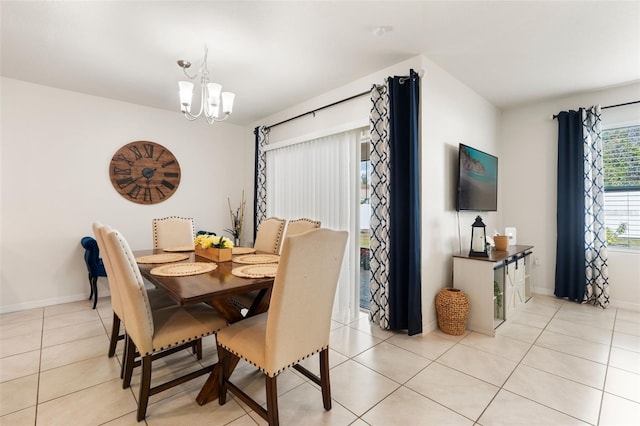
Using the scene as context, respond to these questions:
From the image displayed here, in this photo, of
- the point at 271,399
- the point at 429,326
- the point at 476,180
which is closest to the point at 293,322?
the point at 271,399

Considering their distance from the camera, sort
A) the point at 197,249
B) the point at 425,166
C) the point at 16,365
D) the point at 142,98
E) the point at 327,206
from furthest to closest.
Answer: the point at 142,98, the point at 327,206, the point at 425,166, the point at 197,249, the point at 16,365

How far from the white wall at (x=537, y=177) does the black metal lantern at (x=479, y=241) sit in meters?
1.70

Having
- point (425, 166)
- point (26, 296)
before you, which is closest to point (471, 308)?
point (425, 166)

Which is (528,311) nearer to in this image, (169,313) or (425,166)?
(425,166)

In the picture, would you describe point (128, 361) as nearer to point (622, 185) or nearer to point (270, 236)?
point (270, 236)

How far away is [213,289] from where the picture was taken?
5.23 ft

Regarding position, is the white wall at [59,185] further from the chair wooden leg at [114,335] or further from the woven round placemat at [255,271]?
the woven round placemat at [255,271]

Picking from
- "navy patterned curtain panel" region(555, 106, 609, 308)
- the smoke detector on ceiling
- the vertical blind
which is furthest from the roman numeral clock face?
"navy patterned curtain panel" region(555, 106, 609, 308)

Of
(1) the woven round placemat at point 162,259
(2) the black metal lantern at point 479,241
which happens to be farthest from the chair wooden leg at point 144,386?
(2) the black metal lantern at point 479,241

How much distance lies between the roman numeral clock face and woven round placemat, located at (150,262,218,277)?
2.52 metres

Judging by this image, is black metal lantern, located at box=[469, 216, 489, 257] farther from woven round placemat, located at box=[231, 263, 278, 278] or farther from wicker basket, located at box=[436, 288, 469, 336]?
woven round placemat, located at box=[231, 263, 278, 278]

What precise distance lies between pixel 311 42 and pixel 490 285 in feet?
8.87

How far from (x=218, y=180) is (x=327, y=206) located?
2.25 meters

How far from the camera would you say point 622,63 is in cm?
290
